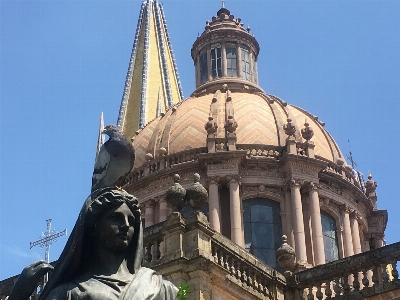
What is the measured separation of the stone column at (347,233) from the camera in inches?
1065

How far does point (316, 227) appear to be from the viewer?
85.6 ft

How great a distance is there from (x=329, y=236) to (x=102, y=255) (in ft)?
76.8

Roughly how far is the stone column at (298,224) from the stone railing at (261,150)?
1.34 meters

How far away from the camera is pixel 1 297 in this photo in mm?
20484

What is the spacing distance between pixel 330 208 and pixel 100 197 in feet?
77.6

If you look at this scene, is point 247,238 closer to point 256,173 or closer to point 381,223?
point 256,173

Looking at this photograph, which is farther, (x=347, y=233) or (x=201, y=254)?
(x=347, y=233)

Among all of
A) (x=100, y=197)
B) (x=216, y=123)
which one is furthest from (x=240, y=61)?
(x=100, y=197)

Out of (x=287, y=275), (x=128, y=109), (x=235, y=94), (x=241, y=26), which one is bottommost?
(x=287, y=275)

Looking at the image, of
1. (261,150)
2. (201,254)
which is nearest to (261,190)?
(261,150)

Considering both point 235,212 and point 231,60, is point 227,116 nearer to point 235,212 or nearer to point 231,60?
point 235,212

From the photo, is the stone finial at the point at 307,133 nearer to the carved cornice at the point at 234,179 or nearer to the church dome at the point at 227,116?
the church dome at the point at 227,116

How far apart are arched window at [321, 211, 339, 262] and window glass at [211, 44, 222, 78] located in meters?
8.36

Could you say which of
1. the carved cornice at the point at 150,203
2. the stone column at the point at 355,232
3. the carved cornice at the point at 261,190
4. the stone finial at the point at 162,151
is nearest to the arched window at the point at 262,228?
the carved cornice at the point at 261,190
